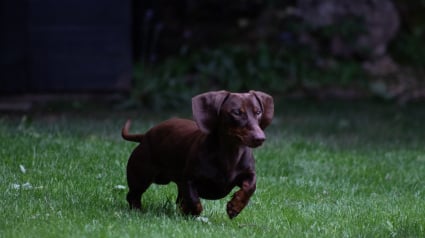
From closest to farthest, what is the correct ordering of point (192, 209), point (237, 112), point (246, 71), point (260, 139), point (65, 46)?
1. point (260, 139)
2. point (237, 112)
3. point (192, 209)
4. point (65, 46)
5. point (246, 71)

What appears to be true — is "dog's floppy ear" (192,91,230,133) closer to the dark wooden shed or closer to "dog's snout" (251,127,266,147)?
"dog's snout" (251,127,266,147)

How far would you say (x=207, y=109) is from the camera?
217 inches

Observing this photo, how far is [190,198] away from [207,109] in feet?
1.79

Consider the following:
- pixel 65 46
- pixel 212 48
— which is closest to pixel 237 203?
pixel 65 46

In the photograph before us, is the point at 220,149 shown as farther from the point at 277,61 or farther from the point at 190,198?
the point at 277,61

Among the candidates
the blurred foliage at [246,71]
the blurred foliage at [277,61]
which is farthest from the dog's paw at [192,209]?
the blurred foliage at [246,71]

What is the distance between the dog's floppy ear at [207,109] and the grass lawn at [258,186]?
24.1 inches

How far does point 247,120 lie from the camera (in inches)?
211

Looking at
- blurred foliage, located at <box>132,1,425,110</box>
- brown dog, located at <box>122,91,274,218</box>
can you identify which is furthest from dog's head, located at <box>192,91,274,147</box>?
blurred foliage, located at <box>132,1,425,110</box>

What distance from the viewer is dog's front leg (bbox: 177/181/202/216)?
219 inches

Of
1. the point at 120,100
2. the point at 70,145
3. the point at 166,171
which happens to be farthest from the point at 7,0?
the point at 166,171

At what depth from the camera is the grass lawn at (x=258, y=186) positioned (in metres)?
5.59

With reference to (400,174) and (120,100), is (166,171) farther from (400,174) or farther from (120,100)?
(120,100)

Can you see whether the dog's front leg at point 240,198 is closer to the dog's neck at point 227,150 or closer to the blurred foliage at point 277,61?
the dog's neck at point 227,150
